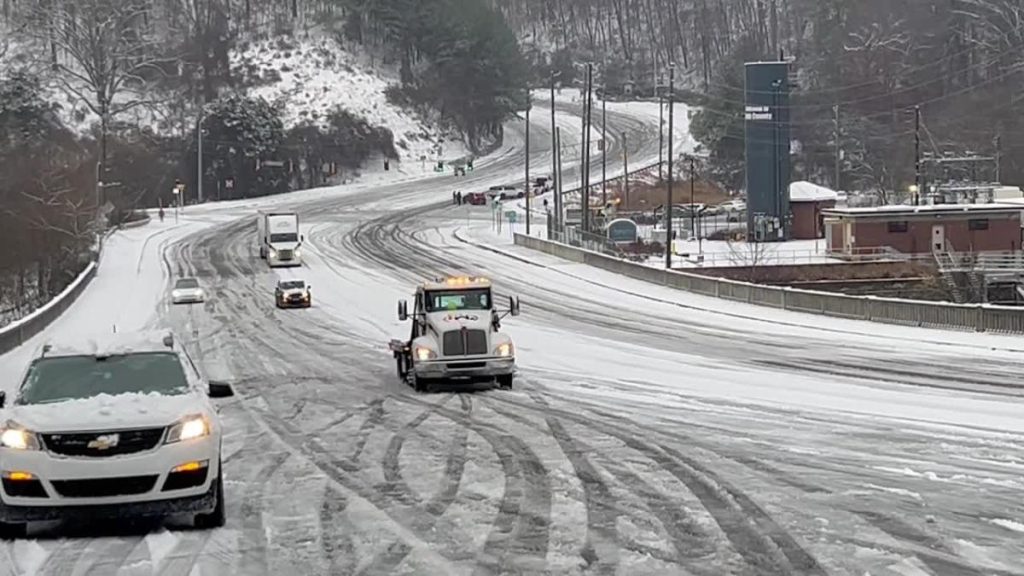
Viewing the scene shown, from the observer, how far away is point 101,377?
43.9 ft

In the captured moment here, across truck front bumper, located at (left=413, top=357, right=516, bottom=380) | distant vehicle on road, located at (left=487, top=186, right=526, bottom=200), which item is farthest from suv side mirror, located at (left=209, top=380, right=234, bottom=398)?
distant vehicle on road, located at (left=487, top=186, right=526, bottom=200)

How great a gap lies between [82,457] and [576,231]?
66180 millimetres

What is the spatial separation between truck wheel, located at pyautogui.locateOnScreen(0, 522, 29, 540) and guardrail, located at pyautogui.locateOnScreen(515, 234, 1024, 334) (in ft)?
95.1

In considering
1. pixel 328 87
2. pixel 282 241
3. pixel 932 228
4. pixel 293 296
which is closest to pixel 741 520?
pixel 293 296

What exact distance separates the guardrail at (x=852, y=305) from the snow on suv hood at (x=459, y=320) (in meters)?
16.7

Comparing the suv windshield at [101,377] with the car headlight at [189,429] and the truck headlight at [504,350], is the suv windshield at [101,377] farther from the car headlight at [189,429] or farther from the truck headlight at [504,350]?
the truck headlight at [504,350]

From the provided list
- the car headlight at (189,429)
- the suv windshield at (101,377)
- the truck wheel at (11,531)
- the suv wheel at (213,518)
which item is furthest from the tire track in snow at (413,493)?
the truck wheel at (11,531)

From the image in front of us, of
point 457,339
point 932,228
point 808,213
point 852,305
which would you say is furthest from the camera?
point 808,213

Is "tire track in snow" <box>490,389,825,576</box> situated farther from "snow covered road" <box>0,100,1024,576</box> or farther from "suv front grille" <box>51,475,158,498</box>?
"suv front grille" <box>51,475,158,498</box>

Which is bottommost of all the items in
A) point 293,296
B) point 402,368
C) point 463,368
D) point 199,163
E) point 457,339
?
point 402,368

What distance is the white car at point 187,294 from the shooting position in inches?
2040

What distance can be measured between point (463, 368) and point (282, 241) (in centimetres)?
4243

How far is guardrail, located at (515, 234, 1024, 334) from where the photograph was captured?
35969 millimetres

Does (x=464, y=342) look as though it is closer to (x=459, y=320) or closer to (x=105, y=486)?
(x=459, y=320)
